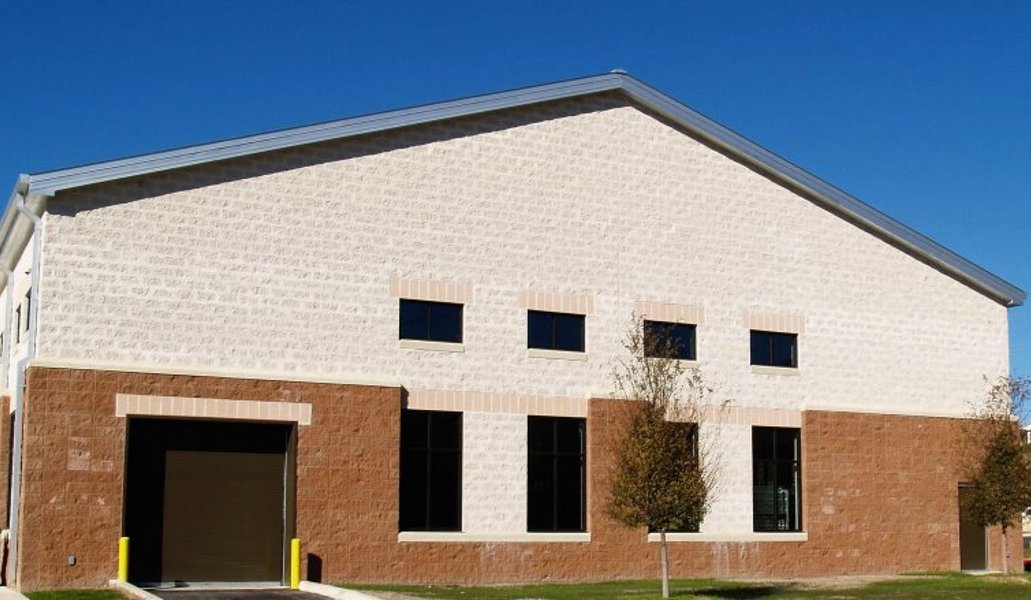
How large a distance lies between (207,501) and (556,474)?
781cm

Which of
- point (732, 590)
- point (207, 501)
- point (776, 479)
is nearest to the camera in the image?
point (207, 501)

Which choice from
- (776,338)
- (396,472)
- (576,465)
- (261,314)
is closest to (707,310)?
(776,338)

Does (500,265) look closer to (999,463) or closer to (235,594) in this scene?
(235,594)

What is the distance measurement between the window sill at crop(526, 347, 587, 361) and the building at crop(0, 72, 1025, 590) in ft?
0.15

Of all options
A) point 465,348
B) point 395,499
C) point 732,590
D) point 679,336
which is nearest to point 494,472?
point 395,499

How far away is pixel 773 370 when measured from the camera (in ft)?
114

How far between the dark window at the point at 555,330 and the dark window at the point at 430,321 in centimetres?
174

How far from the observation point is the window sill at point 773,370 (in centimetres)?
3447

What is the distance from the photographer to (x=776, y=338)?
115ft

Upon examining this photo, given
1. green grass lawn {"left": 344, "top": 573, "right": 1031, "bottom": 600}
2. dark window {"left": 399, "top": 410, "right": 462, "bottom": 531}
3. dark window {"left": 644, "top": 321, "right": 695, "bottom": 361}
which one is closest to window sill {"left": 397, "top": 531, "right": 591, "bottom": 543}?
dark window {"left": 399, "top": 410, "right": 462, "bottom": 531}

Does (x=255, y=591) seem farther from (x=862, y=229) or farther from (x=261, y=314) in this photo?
(x=862, y=229)

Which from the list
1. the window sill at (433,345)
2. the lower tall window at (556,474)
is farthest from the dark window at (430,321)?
the lower tall window at (556,474)

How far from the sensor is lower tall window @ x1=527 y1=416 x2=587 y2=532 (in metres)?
31.4

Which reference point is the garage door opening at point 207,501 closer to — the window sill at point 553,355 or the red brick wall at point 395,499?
the red brick wall at point 395,499
